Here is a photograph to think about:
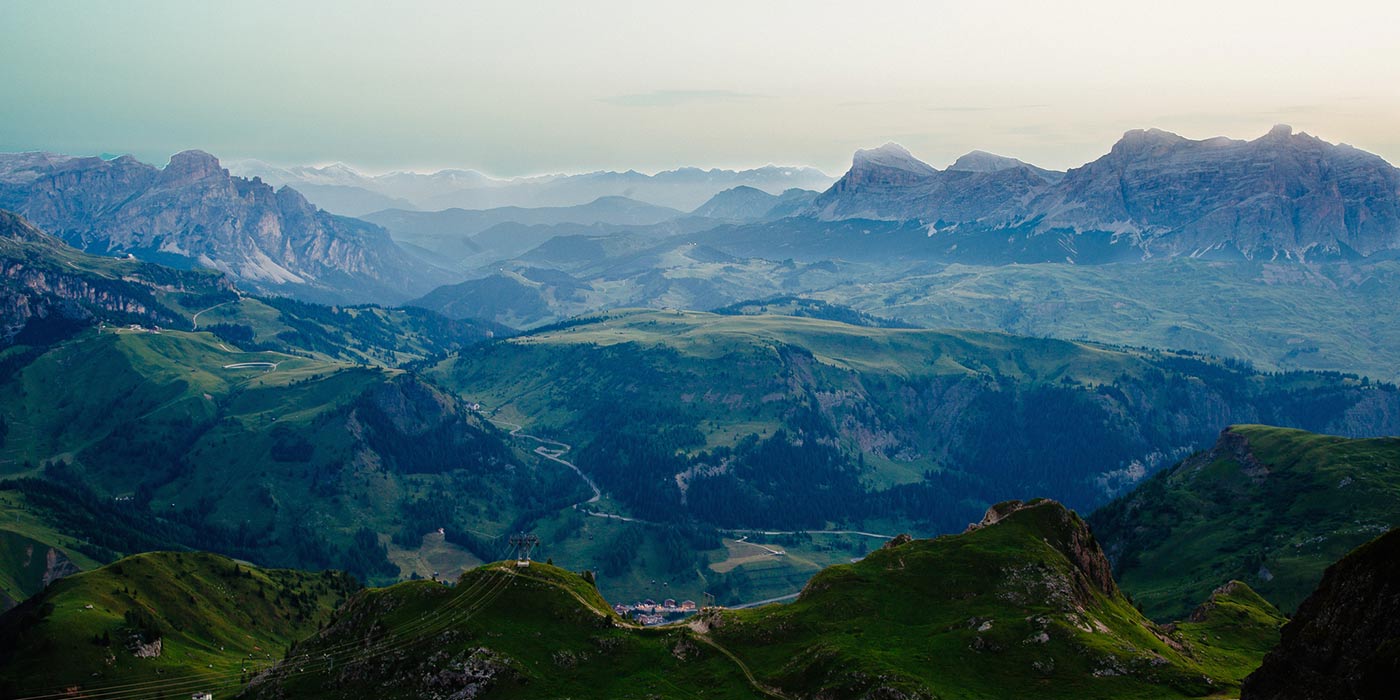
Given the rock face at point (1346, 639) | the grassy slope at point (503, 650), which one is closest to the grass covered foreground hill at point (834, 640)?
the grassy slope at point (503, 650)

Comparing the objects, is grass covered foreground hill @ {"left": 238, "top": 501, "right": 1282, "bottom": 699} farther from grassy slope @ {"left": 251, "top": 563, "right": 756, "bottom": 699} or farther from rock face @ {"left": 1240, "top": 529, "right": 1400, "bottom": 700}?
rock face @ {"left": 1240, "top": 529, "right": 1400, "bottom": 700}

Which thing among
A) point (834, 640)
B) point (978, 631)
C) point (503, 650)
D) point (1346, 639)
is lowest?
point (503, 650)

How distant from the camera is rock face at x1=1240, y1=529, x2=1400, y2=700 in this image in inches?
3329

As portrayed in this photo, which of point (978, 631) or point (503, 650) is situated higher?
point (978, 631)

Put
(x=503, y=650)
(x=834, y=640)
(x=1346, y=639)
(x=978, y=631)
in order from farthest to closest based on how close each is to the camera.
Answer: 1. (x=503, y=650)
2. (x=834, y=640)
3. (x=978, y=631)
4. (x=1346, y=639)

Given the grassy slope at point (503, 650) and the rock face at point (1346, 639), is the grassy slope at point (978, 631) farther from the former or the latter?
the rock face at point (1346, 639)

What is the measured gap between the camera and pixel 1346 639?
301ft

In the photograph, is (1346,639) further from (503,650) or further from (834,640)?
(503,650)

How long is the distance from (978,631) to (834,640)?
65.0ft

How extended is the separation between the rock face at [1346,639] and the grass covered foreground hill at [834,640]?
32512mm

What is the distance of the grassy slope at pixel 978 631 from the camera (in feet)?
440

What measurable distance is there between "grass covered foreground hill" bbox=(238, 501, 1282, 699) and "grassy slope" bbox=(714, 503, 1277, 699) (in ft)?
1.01

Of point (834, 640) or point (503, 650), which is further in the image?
point (503, 650)

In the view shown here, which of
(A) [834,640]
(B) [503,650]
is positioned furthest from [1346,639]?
(B) [503,650]
